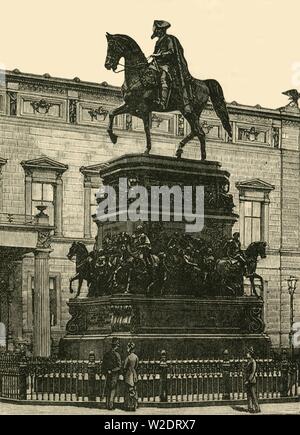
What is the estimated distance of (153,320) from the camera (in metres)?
16.9

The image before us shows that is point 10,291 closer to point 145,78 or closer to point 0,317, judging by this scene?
point 0,317

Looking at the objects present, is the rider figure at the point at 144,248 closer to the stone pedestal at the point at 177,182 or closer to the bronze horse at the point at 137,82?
the stone pedestal at the point at 177,182

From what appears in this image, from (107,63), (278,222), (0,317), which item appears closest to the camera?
(107,63)

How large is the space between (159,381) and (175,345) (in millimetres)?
1019

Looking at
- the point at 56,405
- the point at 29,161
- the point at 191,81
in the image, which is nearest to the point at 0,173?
the point at 29,161

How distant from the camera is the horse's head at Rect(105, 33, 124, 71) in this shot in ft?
→ 59.5

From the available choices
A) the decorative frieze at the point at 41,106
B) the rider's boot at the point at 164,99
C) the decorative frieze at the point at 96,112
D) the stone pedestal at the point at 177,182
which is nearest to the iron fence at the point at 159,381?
the stone pedestal at the point at 177,182

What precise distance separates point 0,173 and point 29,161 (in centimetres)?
109

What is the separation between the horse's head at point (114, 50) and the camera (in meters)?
18.1

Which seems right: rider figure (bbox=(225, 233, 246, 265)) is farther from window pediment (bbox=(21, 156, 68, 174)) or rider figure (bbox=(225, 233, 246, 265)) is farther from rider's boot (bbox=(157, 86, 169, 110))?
window pediment (bbox=(21, 156, 68, 174))

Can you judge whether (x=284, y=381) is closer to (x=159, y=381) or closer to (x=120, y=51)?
(x=159, y=381)

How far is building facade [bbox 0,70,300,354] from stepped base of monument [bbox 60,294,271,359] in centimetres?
1271

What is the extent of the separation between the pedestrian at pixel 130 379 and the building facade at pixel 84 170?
598 inches

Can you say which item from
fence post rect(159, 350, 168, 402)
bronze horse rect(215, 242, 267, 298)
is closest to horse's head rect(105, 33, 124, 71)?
bronze horse rect(215, 242, 267, 298)
